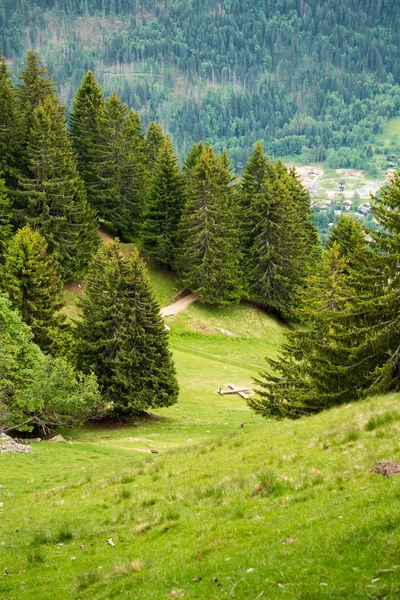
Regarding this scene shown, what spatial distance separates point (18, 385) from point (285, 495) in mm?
30315

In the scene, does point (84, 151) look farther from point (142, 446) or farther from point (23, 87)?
point (142, 446)

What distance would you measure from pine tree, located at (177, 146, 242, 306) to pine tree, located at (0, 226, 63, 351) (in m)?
32.5

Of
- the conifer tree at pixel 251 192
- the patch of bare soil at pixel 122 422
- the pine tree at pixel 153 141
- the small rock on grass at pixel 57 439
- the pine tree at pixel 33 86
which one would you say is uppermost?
the pine tree at pixel 33 86

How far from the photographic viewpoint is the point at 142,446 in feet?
134

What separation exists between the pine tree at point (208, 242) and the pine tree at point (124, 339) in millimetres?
28214

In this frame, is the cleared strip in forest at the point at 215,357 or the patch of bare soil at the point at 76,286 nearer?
the cleared strip in forest at the point at 215,357

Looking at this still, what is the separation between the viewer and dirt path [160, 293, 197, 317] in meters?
77.8

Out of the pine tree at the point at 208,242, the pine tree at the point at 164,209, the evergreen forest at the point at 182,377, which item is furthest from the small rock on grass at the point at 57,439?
the pine tree at the point at 164,209

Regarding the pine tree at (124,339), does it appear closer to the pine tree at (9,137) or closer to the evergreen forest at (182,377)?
the evergreen forest at (182,377)

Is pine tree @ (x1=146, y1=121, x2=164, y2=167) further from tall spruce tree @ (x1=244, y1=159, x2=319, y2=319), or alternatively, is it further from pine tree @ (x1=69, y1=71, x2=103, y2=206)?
tall spruce tree @ (x1=244, y1=159, x2=319, y2=319)

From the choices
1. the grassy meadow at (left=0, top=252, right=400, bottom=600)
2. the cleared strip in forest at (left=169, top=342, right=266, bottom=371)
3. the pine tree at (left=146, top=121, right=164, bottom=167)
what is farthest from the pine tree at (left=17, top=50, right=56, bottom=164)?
the grassy meadow at (left=0, top=252, right=400, bottom=600)

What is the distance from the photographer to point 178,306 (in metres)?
80.1

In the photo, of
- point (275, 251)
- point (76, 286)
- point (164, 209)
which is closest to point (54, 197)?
point (76, 286)

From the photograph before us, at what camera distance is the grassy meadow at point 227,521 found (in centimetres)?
1097
